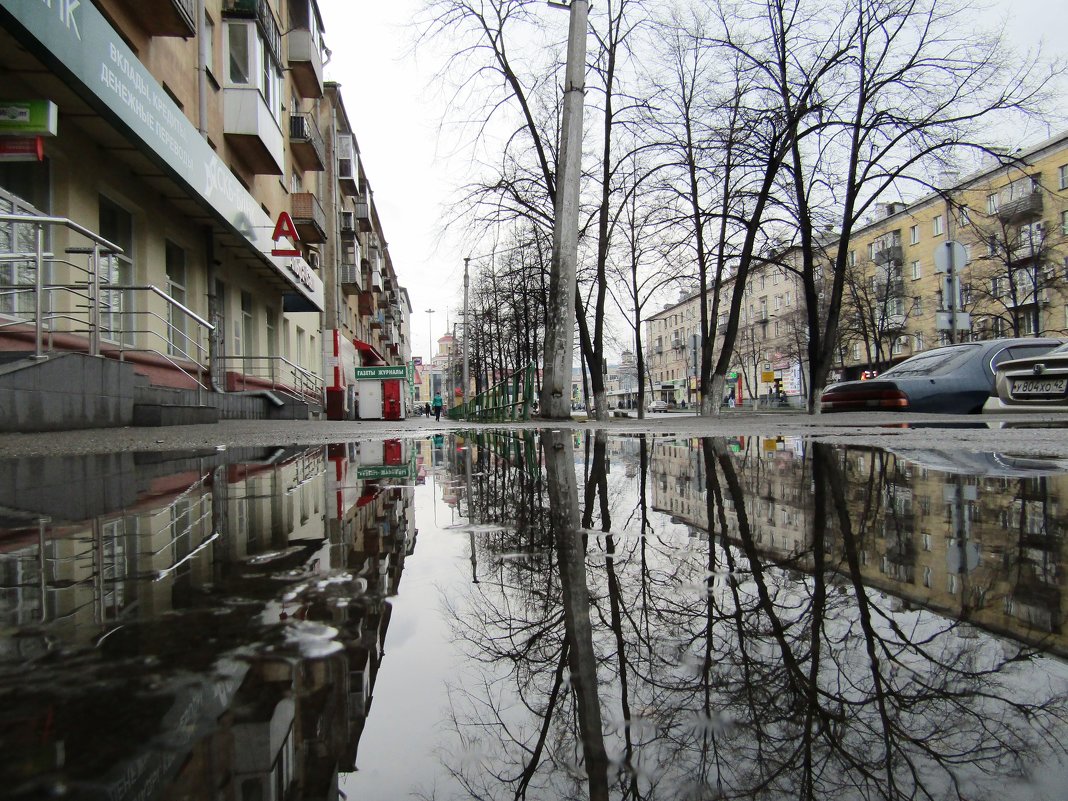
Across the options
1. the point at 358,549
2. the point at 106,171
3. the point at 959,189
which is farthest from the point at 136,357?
the point at 959,189

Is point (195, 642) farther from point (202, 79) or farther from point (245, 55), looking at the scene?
point (245, 55)

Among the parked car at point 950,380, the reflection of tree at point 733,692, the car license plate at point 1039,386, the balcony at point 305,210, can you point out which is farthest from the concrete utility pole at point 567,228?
the balcony at point 305,210

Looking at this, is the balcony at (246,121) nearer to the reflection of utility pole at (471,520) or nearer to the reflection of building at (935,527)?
the reflection of utility pole at (471,520)

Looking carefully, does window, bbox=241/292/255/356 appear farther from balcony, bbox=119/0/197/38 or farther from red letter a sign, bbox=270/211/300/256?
balcony, bbox=119/0/197/38

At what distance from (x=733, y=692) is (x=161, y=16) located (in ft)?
48.9

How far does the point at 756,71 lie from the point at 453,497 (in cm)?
1692

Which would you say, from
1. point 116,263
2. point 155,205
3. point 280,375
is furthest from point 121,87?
point 280,375

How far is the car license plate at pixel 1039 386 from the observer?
367 inches

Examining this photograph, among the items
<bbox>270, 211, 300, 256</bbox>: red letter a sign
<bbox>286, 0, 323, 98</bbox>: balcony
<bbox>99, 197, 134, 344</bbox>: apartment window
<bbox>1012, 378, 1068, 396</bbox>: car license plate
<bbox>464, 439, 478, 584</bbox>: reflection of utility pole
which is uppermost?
<bbox>286, 0, 323, 98</bbox>: balcony

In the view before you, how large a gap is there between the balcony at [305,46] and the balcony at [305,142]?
1.36 metres

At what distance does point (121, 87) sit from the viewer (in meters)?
9.91

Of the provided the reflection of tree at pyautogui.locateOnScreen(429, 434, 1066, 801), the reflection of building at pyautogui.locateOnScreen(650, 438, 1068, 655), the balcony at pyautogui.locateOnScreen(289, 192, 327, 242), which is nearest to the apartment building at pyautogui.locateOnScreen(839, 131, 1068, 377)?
the reflection of building at pyautogui.locateOnScreen(650, 438, 1068, 655)

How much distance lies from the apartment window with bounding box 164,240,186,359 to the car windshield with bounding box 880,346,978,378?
13.9 m

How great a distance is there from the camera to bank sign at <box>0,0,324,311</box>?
8.16 m
